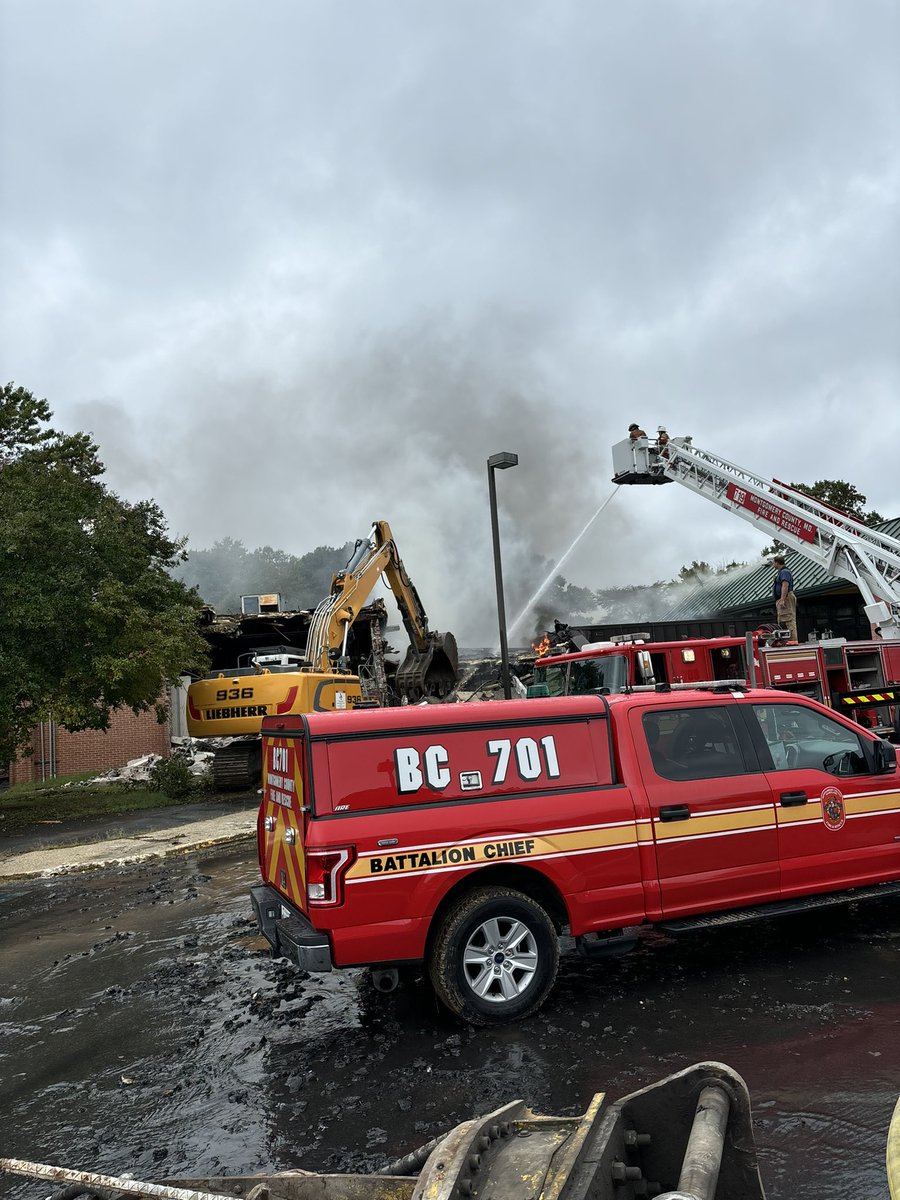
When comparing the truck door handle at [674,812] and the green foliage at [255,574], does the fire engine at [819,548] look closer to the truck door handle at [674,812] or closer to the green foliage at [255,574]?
the truck door handle at [674,812]

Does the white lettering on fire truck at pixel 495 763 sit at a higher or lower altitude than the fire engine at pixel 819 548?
lower

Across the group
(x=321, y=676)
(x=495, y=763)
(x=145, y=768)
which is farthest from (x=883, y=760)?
(x=145, y=768)

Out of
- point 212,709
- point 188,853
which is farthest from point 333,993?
point 212,709

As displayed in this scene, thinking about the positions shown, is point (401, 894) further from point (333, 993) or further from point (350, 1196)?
point (350, 1196)

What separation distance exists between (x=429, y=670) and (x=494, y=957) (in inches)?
626

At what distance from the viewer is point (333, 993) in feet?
18.7

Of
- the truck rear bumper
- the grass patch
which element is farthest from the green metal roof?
the truck rear bumper

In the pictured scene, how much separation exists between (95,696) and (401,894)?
12.9m

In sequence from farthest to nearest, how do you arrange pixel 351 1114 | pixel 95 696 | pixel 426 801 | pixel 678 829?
pixel 95 696
pixel 678 829
pixel 426 801
pixel 351 1114

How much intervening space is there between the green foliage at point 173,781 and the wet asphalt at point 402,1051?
38.5 ft

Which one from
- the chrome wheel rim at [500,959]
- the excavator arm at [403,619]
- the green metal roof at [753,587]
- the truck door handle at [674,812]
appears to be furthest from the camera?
the green metal roof at [753,587]

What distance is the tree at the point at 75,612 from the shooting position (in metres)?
14.5

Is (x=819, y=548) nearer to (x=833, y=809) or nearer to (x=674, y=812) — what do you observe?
(x=833, y=809)

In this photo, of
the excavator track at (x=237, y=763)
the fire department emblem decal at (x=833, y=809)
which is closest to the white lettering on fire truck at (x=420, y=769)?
the fire department emblem decal at (x=833, y=809)
